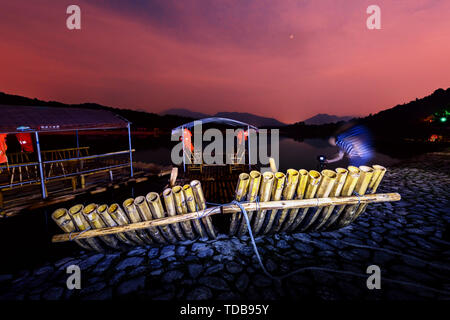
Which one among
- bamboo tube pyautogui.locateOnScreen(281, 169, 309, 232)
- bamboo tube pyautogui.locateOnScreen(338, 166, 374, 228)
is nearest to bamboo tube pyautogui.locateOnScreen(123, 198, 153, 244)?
bamboo tube pyautogui.locateOnScreen(281, 169, 309, 232)

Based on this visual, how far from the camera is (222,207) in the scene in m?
4.16

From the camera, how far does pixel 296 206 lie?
4.12 meters

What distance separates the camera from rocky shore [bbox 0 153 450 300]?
3.35 meters

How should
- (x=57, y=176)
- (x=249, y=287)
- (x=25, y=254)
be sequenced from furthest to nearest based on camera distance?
(x=57, y=176) < (x=25, y=254) < (x=249, y=287)

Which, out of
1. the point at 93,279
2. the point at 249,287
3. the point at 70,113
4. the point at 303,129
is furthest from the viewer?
the point at 303,129

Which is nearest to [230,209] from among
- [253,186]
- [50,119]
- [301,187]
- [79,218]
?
[253,186]

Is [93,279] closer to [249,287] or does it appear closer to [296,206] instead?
[249,287]

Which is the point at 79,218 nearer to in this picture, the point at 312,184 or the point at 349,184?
the point at 312,184

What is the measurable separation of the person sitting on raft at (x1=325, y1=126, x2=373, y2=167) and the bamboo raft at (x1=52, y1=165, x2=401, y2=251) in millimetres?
6110

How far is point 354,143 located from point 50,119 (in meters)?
14.6

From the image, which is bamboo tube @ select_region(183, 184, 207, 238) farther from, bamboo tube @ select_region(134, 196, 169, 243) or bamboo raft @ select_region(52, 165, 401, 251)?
bamboo tube @ select_region(134, 196, 169, 243)
